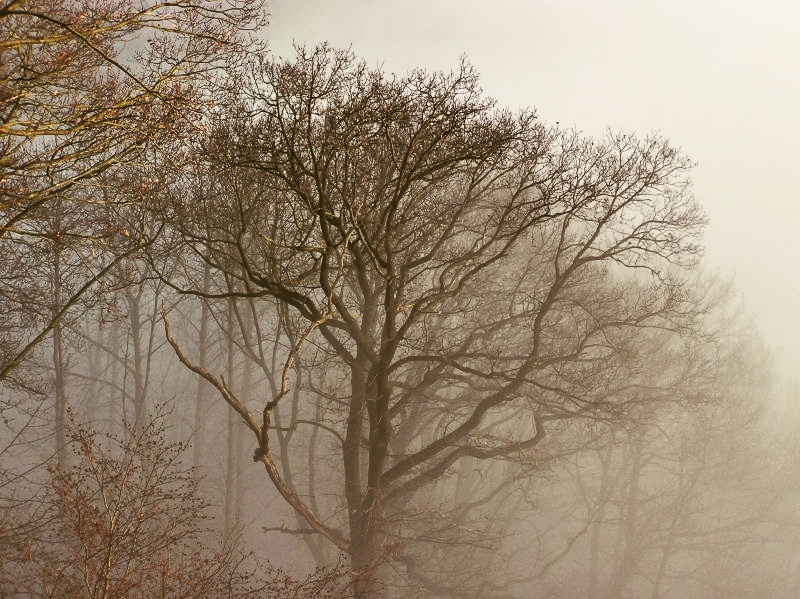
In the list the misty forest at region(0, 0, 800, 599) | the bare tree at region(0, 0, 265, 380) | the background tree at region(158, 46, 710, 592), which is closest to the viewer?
the bare tree at region(0, 0, 265, 380)

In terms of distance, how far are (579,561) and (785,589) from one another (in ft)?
23.6

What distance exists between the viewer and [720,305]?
913 inches

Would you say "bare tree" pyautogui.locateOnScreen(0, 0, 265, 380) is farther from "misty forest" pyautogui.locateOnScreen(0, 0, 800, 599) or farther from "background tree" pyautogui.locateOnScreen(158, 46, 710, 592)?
"background tree" pyautogui.locateOnScreen(158, 46, 710, 592)

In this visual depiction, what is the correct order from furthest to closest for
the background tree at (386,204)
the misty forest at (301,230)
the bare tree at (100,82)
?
the background tree at (386,204), the misty forest at (301,230), the bare tree at (100,82)

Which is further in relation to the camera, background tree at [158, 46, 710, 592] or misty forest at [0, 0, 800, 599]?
background tree at [158, 46, 710, 592]

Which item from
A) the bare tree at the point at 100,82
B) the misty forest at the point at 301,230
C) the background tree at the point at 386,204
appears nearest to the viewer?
the bare tree at the point at 100,82

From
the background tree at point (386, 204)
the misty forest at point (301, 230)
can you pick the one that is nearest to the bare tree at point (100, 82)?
the misty forest at point (301, 230)

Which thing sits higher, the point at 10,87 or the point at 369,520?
the point at 10,87

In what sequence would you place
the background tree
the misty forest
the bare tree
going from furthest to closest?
the background tree, the misty forest, the bare tree

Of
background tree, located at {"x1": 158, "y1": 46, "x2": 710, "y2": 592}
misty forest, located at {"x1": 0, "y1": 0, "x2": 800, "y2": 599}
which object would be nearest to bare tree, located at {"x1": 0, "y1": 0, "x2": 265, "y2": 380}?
misty forest, located at {"x1": 0, "y1": 0, "x2": 800, "y2": 599}

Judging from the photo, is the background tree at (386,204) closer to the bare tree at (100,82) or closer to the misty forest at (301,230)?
the misty forest at (301,230)

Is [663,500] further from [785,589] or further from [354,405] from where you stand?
[354,405]

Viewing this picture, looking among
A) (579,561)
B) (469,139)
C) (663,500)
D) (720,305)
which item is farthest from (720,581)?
(469,139)

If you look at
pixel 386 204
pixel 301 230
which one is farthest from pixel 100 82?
pixel 386 204
